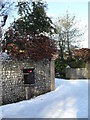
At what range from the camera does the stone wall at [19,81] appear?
965 cm

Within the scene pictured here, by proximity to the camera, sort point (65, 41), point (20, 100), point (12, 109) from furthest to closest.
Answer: point (65, 41), point (20, 100), point (12, 109)

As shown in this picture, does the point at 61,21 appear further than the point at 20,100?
Yes

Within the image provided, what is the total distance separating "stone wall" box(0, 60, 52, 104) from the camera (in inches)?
380

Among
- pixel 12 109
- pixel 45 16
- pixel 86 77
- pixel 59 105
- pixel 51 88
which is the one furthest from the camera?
pixel 86 77

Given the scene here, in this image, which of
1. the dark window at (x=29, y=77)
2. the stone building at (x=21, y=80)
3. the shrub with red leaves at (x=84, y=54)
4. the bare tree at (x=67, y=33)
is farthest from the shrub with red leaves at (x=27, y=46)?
the bare tree at (x=67, y=33)

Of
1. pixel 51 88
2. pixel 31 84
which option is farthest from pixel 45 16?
pixel 31 84

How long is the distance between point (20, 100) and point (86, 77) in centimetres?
1071

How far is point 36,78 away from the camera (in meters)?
11.1

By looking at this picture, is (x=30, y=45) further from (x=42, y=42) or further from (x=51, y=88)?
(x=51, y=88)

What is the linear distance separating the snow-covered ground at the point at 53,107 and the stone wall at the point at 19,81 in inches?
17.8

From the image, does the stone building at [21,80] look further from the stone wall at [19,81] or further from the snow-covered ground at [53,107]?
the snow-covered ground at [53,107]

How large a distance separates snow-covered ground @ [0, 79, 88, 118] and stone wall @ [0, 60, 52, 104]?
0.45m

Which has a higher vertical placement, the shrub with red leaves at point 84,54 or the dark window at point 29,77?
the shrub with red leaves at point 84,54

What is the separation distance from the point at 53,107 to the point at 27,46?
3.44m
